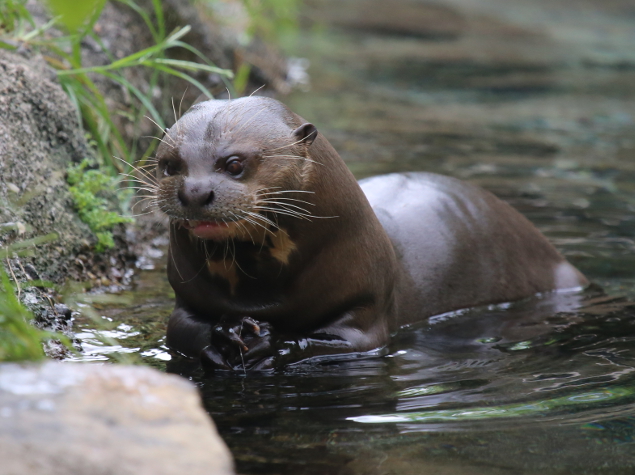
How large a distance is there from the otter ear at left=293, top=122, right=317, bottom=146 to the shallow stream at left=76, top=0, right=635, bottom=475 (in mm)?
931

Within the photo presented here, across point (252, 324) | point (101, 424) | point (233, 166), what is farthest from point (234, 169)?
point (101, 424)

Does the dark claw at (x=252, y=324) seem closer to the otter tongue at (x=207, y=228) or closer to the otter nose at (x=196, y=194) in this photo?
the otter tongue at (x=207, y=228)

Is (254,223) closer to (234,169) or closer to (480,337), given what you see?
(234,169)

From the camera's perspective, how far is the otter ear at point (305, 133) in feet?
12.4

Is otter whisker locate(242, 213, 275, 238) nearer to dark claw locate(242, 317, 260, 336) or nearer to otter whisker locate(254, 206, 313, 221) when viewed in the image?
otter whisker locate(254, 206, 313, 221)

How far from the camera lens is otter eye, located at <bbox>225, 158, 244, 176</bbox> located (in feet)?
11.7

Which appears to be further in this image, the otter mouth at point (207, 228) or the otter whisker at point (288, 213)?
the otter whisker at point (288, 213)

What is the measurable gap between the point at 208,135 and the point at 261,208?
1.13 ft

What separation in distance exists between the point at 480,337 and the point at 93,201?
7.10ft

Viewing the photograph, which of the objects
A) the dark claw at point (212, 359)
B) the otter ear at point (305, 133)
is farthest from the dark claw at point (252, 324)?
the otter ear at point (305, 133)

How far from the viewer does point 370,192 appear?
4.96 m

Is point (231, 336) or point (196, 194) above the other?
point (196, 194)

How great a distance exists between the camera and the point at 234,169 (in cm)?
356

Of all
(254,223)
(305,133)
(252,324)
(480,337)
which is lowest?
(480,337)
